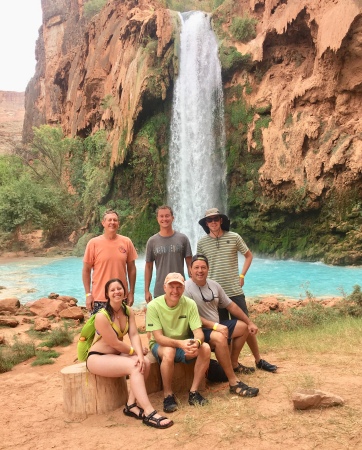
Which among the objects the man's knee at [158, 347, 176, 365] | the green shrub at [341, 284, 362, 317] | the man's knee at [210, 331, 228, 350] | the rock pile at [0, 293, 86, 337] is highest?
the man's knee at [210, 331, 228, 350]

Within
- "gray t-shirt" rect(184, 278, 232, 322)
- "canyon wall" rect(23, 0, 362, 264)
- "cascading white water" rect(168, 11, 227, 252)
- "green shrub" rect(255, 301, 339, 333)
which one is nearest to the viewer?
"gray t-shirt" rect(184, 278, 232, 322)

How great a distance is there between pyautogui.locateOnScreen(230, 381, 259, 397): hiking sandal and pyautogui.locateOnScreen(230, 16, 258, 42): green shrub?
20.7 metres

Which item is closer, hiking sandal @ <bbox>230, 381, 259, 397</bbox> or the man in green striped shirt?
hiking sandal @ <bbox>230, 381, 259, 397</bbox>

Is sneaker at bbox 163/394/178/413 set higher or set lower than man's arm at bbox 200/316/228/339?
lower

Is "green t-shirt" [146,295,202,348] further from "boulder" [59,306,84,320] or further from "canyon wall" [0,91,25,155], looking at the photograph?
"canyon wall" [0,91,25,155]

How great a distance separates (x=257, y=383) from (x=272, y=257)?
15.9 m

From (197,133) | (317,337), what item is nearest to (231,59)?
(197,133)

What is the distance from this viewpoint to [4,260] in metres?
25.5

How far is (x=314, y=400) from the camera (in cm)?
373

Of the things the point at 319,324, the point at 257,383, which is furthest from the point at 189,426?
the point at 319,324

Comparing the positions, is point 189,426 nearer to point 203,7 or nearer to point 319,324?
point 319,324

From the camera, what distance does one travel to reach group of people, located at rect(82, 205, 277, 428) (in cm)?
427

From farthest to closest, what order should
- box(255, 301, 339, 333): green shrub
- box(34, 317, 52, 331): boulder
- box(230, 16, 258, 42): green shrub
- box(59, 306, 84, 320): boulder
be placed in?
box(230, 16, 258, 42): green shrub → box(59, 306, 84, 320): boulder → box(34, 317, 52, 331): boulder → box(255, 301, 339, 333): green shrub

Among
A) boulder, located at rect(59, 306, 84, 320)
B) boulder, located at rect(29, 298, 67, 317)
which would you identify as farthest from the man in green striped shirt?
boulder, located at rect(29, 298, 67, 317)
